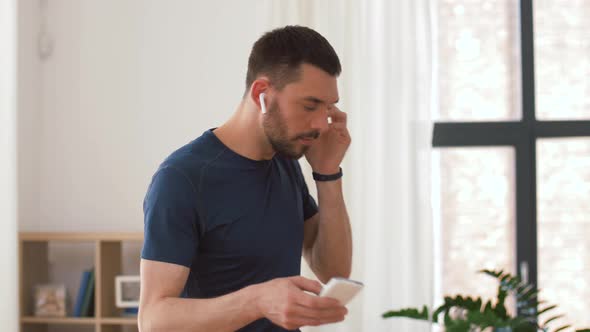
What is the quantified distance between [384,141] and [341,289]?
2027mm

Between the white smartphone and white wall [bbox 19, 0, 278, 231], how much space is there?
2.11 meters

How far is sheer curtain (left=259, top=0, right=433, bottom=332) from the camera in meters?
3.37

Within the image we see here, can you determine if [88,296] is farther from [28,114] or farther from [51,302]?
[28,114]

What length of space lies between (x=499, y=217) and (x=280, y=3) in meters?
1.42

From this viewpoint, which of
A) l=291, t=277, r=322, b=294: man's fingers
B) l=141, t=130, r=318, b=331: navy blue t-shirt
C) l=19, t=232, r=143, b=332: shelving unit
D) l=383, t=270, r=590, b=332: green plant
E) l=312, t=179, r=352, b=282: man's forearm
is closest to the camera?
l=383, t=270, r=590, b=332: green plant

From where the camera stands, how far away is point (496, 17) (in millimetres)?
3693

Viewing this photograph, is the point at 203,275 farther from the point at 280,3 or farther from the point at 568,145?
the point at 568,145

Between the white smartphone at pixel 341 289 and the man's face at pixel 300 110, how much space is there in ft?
1.37

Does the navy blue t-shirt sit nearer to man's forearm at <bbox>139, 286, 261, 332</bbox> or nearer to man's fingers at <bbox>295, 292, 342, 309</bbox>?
man's forearm at <bbox>139, 286, 261, 332</bbox>

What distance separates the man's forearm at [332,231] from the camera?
1928 millimetres

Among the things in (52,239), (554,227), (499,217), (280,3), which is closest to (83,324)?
(52,239)

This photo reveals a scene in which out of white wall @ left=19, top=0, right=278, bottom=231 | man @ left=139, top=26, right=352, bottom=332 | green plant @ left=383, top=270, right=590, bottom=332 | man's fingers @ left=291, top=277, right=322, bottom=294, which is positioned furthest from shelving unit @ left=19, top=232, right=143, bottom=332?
green plant @ left=383, top=270, right=590, bottom=332

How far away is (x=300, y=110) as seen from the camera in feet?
5.75

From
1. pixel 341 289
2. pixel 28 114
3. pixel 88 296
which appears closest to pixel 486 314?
pixel 341 289
